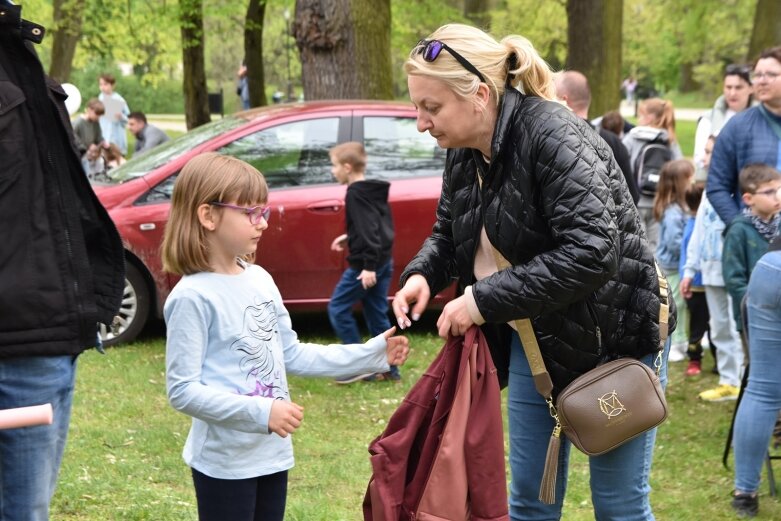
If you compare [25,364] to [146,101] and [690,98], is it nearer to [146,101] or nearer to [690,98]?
[146,101]

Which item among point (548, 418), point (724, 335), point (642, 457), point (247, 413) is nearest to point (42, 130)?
point (247, 413)

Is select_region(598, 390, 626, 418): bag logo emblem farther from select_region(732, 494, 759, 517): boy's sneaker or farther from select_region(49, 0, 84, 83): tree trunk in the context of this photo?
select_region(49, 0, 84, 83): tree trunk

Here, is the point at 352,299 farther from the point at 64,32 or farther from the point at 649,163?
the point at 64,32

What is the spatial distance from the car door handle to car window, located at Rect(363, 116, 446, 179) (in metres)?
0.53

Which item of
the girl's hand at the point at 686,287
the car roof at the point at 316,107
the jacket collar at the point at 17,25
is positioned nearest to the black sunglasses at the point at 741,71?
the girl's hand at the point at 686,287

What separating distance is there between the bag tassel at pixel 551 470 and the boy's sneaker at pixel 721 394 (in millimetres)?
4145

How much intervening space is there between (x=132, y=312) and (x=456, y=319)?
5503mm

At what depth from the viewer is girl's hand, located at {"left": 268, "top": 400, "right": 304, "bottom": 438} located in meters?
2.89

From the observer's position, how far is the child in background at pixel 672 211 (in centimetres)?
783

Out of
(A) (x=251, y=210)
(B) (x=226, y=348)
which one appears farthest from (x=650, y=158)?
(B) (x=226, y=348)

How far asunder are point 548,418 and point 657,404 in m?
0.35

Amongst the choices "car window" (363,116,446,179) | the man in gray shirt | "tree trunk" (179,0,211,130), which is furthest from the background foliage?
the man in gray shirt

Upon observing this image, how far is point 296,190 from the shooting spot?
798 cm

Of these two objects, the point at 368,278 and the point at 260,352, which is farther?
the point at 368,278
